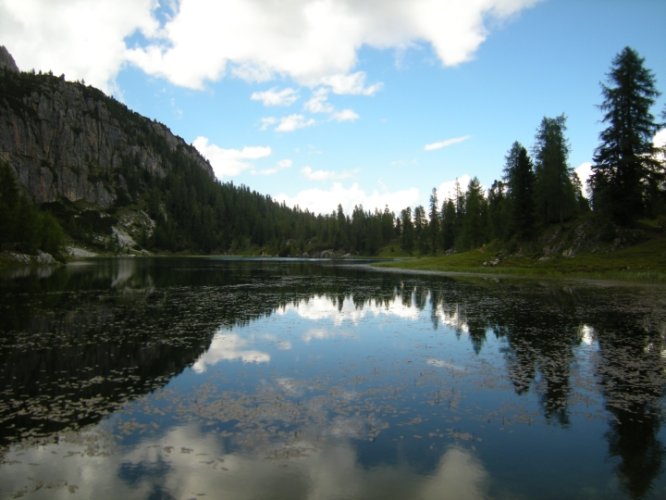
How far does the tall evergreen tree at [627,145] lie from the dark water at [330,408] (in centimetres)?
4953

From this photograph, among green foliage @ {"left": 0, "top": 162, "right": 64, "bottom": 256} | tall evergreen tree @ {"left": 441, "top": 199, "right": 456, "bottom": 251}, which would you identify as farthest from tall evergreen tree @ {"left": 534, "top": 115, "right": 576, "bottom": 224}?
green foliage @ {"left": 0, "top": 162, "right": 64, "bottom": 256}

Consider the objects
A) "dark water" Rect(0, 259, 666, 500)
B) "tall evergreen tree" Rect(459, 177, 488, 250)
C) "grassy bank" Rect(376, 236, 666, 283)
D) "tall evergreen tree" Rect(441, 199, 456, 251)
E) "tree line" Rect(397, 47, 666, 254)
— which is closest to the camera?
"dark water" Rect(0, 259, 666, 500)

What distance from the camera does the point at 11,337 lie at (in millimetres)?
24828

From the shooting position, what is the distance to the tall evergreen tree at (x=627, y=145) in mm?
72188

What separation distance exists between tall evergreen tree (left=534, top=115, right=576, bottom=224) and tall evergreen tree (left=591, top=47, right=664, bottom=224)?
10.6m

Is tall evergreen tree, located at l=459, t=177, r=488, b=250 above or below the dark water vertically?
above

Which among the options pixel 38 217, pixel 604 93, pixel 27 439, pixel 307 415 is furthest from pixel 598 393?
pixel 38 217

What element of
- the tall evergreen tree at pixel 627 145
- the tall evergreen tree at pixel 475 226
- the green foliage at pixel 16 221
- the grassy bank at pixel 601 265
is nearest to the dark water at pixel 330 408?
the grassy bank at pixel 601 265

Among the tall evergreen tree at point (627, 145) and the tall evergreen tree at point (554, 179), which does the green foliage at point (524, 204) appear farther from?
the tall evergreen tree at point (627, 145)

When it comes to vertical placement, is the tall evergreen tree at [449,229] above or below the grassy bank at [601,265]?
above

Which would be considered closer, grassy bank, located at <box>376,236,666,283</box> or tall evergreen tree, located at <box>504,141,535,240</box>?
grassy bank, located at <box>376,236,666,283</box>

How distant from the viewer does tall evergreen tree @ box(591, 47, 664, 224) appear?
72188 millimetres

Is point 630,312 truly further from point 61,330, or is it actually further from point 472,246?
point 472,246

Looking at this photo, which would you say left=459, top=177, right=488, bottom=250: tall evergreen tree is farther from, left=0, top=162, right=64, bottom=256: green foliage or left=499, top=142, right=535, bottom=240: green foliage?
left=0, top=162, right=64, bottom=256: green foliage
